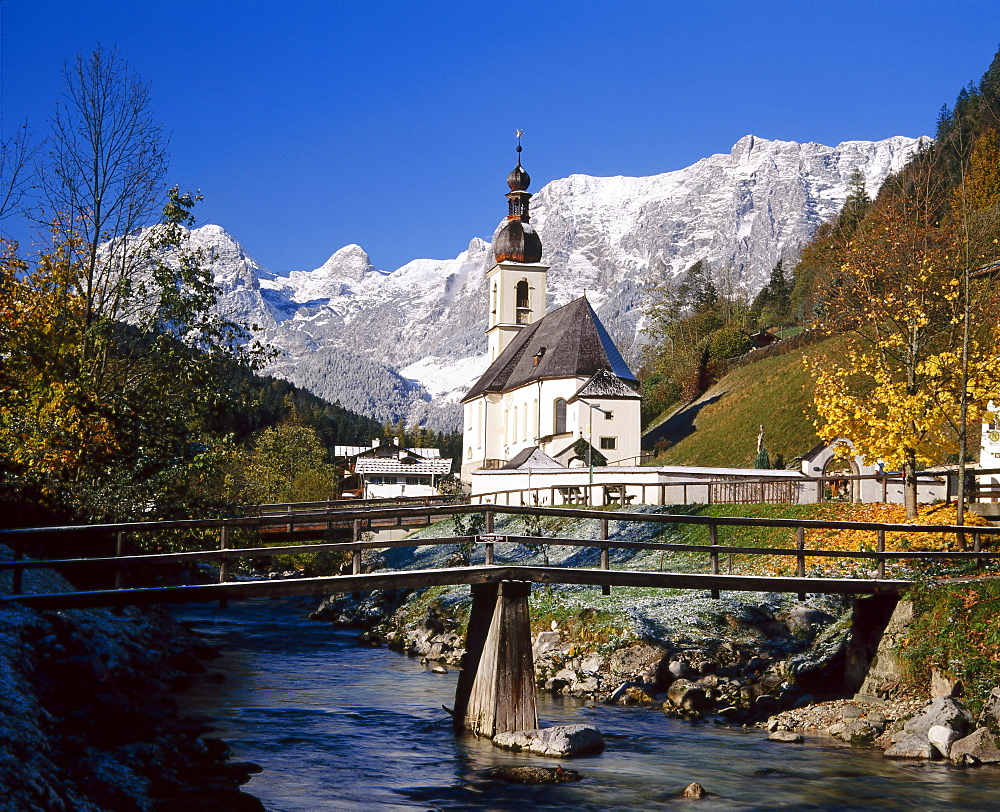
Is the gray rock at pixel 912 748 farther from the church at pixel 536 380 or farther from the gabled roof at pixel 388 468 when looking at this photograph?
the gabled roof at pixel 388 468

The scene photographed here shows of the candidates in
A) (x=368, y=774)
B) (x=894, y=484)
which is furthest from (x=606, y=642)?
(x=894, y=484)

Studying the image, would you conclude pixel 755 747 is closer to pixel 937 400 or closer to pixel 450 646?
pixel 450 646

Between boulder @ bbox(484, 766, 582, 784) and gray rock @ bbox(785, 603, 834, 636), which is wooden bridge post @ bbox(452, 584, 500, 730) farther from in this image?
gray rock @ bbox(785, 603, 834, 636)

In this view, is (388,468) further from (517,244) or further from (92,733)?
(92,733)

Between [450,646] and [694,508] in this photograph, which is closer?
[450,646]

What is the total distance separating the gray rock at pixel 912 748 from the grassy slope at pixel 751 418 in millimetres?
45485

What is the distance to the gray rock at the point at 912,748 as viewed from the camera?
54.7 feet

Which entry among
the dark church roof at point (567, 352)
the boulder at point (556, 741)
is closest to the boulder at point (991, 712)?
the boulder at point (556, 741)

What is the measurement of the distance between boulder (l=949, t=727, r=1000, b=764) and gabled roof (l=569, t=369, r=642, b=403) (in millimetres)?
54600

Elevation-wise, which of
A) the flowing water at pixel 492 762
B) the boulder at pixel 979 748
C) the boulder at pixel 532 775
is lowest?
the flowing water at pixel 492 762

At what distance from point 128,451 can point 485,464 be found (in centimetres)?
6764

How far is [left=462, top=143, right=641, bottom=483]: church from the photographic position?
70750 mm

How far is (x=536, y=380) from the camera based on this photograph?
79.0 meters

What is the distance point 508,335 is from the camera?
335ft
